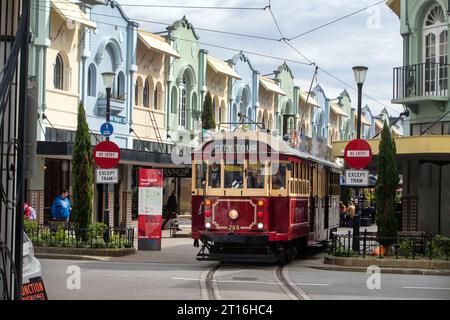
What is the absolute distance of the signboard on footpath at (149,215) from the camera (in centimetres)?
2420

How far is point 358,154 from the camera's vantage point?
2045cm

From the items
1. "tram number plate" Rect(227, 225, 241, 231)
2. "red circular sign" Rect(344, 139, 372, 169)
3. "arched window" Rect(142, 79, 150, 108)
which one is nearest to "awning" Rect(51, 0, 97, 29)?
"arched window" Rect(142, 79, 150, 108)

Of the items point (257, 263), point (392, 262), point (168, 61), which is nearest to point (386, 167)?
point (392, 262)

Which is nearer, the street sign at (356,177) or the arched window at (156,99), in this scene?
the street sign at (356,177)

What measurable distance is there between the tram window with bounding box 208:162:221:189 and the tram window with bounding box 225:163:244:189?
0.72 ft

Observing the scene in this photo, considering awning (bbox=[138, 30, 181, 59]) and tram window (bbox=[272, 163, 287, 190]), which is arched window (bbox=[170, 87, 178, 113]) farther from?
tram window (bbox=[272, 163, 287, 190])

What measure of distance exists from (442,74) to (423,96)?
935 millimetres

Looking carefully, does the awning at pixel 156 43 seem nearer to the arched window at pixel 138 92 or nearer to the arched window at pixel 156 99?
the arched window at pixel 138 92

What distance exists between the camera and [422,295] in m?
14.6

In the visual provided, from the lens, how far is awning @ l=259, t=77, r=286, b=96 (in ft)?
168

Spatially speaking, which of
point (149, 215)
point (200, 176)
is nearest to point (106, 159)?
point (149, 215)

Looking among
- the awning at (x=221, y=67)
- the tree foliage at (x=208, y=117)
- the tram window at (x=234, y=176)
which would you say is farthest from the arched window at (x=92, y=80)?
the tram window at (x=234, y=176)

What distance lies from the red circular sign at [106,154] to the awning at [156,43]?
15.1 m

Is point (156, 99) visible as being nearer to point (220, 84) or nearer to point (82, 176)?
point (220, 84)
